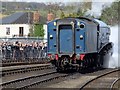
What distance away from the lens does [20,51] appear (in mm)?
32844

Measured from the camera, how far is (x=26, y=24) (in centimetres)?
8800

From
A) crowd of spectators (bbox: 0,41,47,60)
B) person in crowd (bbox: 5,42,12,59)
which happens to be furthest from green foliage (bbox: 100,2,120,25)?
person in crowd (bbox: 5,42,12,59)

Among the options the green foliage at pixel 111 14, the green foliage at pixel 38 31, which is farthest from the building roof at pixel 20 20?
the green foliage at pixel 111 14

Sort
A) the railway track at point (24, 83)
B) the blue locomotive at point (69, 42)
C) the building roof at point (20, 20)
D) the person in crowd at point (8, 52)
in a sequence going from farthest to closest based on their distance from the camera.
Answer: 1. the building roof at point (20, 20)
2. the person in crowd at point (8, 52)
3. the blue locomotive at point (69, 42)
4. the railway track at point (24, 83)

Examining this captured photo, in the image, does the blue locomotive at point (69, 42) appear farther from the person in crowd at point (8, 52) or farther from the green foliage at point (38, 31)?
the green foliage at point (38, 31)

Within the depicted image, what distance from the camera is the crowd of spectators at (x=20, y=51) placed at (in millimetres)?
31438

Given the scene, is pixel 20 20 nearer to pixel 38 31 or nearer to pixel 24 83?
pixel 38 31

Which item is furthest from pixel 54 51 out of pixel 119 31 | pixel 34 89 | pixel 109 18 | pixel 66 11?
pixel 66 11

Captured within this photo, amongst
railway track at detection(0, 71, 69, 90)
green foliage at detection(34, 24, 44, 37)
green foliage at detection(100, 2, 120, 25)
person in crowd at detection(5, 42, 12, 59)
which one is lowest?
railway track at detection(0, 71, 69, 90)

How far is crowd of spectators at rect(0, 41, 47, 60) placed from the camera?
103 ft

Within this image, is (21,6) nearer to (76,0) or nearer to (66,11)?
(66,11)

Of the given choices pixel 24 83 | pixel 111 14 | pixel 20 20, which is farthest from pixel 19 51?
pixel 20 20

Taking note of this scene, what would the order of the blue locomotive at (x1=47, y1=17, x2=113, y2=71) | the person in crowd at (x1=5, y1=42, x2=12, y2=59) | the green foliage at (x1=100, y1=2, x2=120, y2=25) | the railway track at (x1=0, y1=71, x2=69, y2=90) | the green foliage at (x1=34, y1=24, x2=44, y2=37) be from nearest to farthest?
1. the railway track at (x1=0, y1=71, x2=69, y2=90)
2. the blue locomotive at (x1=47, y1=17, x2=113, y2=71)
3. the person in crowd at (x1=5, y1=42, x2=12, y2=59)
4. the green foliage at (x1=100, y1=2, x2=120, y2=25)
5. the green foliage at (x1=34, y1=24, x2=44, y2=37)

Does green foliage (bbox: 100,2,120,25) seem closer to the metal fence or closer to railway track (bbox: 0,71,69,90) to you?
the metal fence
